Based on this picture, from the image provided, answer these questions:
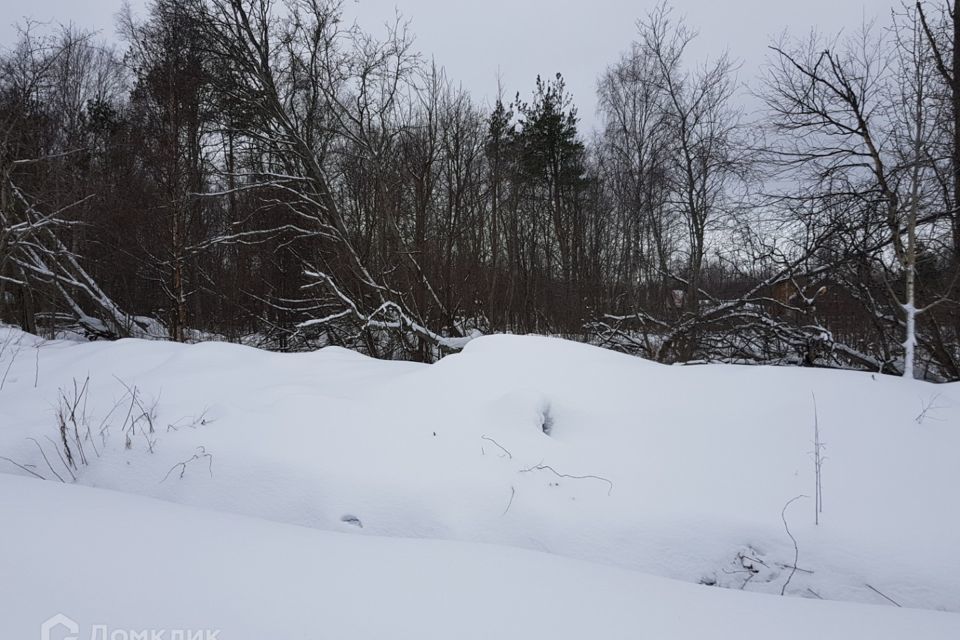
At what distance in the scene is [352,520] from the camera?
2822 millimetres

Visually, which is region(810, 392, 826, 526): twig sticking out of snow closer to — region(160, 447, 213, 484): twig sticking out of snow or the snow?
the snow

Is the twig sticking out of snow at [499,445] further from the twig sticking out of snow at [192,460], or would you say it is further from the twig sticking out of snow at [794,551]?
the twig sticking out of snow at [192,460]

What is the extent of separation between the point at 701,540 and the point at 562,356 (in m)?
2.21

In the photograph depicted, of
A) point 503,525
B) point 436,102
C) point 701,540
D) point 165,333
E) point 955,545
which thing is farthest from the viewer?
point 165,333

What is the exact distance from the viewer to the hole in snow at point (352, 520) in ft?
9.18

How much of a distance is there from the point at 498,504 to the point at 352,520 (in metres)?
0.95

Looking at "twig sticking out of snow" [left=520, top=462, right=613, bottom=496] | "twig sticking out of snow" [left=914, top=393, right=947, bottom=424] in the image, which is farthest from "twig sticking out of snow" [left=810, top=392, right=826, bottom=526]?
"twig sticking out of snow" [left=520, top=462, right=613, bottom=496]

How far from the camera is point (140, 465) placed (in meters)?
3.48

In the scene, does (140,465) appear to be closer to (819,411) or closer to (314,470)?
(314,470)

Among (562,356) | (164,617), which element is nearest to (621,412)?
(562,356)
